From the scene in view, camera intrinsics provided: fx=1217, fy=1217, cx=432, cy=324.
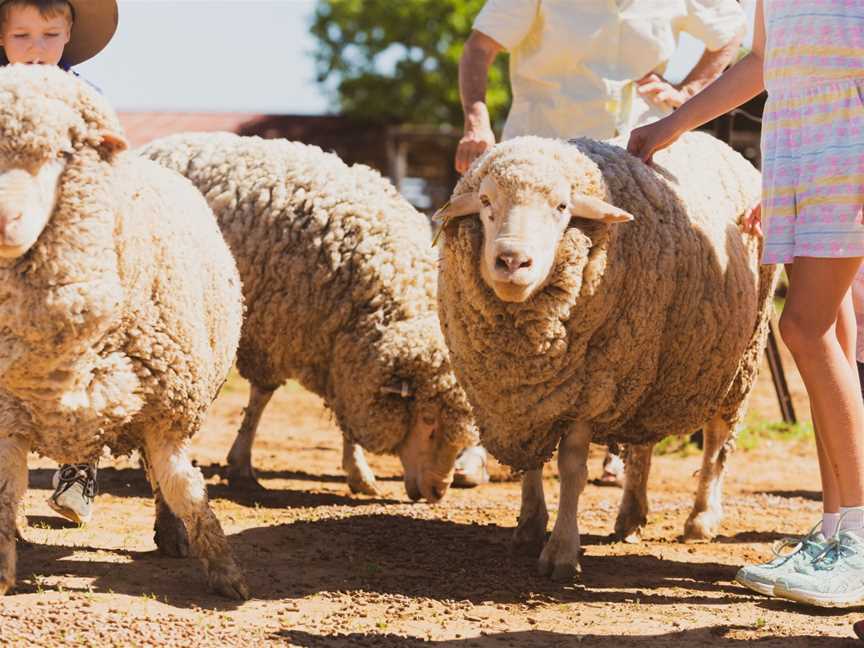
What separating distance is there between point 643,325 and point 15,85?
241 centimetres

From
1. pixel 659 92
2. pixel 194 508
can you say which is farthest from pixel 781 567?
pixel 659 92

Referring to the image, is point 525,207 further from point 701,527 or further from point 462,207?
point 701,527

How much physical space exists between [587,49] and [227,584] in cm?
310

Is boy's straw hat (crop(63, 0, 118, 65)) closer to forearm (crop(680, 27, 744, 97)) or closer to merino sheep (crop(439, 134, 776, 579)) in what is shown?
merino sheep (crop(439, 134, 776, 579))

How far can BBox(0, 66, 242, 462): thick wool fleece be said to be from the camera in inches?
137

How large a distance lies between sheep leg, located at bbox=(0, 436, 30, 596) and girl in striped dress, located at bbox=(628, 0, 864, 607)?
7.73 feet

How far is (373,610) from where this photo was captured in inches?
158

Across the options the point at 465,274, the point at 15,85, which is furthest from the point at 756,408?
the point at 15,85

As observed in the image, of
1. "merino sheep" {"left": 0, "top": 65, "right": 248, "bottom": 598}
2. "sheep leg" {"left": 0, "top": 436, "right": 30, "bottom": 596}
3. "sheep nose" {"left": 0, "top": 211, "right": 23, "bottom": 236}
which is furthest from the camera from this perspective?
"sheep leg" {"left": 0, "top": 436, "right": 30, "bottom": 596}

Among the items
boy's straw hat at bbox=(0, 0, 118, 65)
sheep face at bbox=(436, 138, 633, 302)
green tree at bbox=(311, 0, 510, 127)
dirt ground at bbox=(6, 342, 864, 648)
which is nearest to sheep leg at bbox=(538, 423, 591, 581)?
dirt ground at bbox=(6, 342, 864, 648)

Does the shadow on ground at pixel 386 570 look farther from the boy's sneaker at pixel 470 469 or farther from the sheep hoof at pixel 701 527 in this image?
the boy's sneaker at pixel 470 469

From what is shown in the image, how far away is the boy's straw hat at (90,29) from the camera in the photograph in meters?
4.69

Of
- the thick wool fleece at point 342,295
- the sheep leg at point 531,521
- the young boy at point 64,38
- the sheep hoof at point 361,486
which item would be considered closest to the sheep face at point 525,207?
the sheep leg at point 531,521

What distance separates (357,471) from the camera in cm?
652
